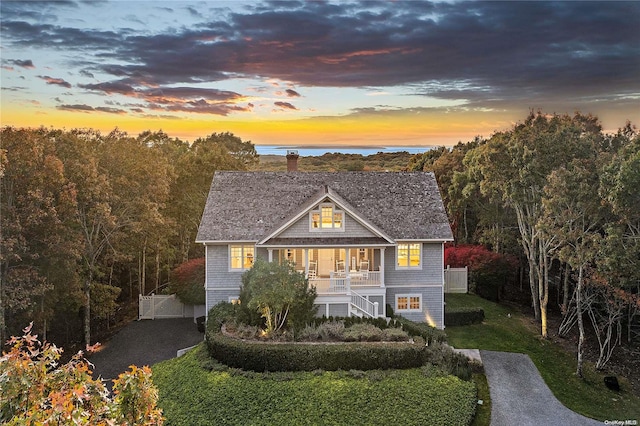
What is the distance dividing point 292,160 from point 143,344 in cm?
1447

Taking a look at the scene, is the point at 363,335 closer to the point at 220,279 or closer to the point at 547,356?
the point at 220,279

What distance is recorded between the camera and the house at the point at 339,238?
85.9 ft

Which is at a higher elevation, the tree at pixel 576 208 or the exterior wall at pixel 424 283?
the tree at pixel 576 208

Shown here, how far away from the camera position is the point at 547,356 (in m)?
24.1

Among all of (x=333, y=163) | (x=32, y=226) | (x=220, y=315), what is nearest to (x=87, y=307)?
(x=32, y=226)

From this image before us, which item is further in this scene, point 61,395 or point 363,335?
point 363,335

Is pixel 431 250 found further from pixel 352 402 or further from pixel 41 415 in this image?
pixel 41 415

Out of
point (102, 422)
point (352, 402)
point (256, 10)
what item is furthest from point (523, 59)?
point (102, 422)

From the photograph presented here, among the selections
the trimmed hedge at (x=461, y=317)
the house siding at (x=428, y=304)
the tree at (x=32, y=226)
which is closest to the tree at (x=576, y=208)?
Result: the trimmed hedge at (x=461, y=317)

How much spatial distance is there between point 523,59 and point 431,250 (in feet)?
35.8

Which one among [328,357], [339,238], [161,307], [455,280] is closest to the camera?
[328,357]

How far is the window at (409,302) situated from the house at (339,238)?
56 mm

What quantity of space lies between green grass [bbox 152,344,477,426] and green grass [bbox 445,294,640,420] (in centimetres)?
499

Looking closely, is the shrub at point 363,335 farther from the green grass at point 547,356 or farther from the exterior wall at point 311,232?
the exterior wall at point 311,232
